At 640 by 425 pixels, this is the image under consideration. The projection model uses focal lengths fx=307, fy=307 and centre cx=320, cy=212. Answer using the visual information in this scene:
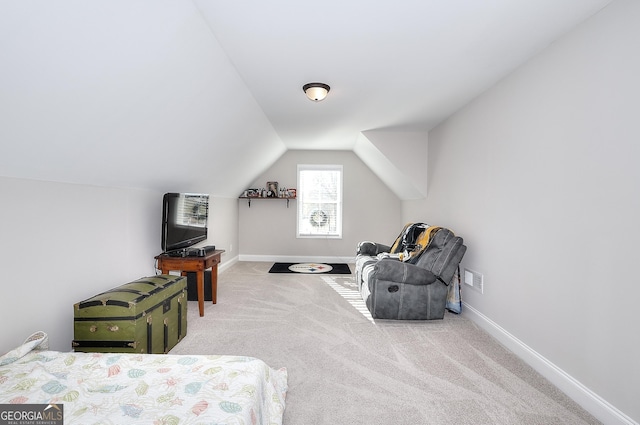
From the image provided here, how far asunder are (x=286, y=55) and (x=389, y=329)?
8.76 ft

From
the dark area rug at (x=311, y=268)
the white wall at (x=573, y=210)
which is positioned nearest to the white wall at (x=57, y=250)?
the dark area rug at (x=311, y=268)

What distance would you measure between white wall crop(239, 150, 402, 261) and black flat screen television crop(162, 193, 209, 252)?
2.43 meters

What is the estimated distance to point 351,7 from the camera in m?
1.85

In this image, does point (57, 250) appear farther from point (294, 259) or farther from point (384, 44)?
point (294, 259)

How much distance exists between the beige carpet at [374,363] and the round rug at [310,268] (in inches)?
61.4

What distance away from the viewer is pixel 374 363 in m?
2.39

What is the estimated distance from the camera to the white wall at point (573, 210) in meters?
1.70

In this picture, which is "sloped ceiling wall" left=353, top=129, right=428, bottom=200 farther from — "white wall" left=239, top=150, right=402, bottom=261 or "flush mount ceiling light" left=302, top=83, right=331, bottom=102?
"flush mount ceiling light" left=302, top=83, right=331, bottom=102

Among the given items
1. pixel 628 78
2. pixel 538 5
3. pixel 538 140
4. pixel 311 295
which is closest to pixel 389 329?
pixel 311 295

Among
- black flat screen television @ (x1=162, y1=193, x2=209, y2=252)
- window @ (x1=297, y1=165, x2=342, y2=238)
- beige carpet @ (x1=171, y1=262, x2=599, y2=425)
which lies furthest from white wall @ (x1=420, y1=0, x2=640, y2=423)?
window @ (x1=297, y1=165, x2=342, y2=238)

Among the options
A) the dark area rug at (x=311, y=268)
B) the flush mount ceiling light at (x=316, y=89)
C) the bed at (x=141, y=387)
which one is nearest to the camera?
the bed at (x=141, y=387)

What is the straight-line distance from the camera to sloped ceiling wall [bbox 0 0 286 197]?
1354 mm

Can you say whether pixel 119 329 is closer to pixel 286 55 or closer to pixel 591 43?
pixel 286 55

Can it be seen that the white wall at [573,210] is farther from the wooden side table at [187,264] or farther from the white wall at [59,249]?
the white wall at [59,249]
